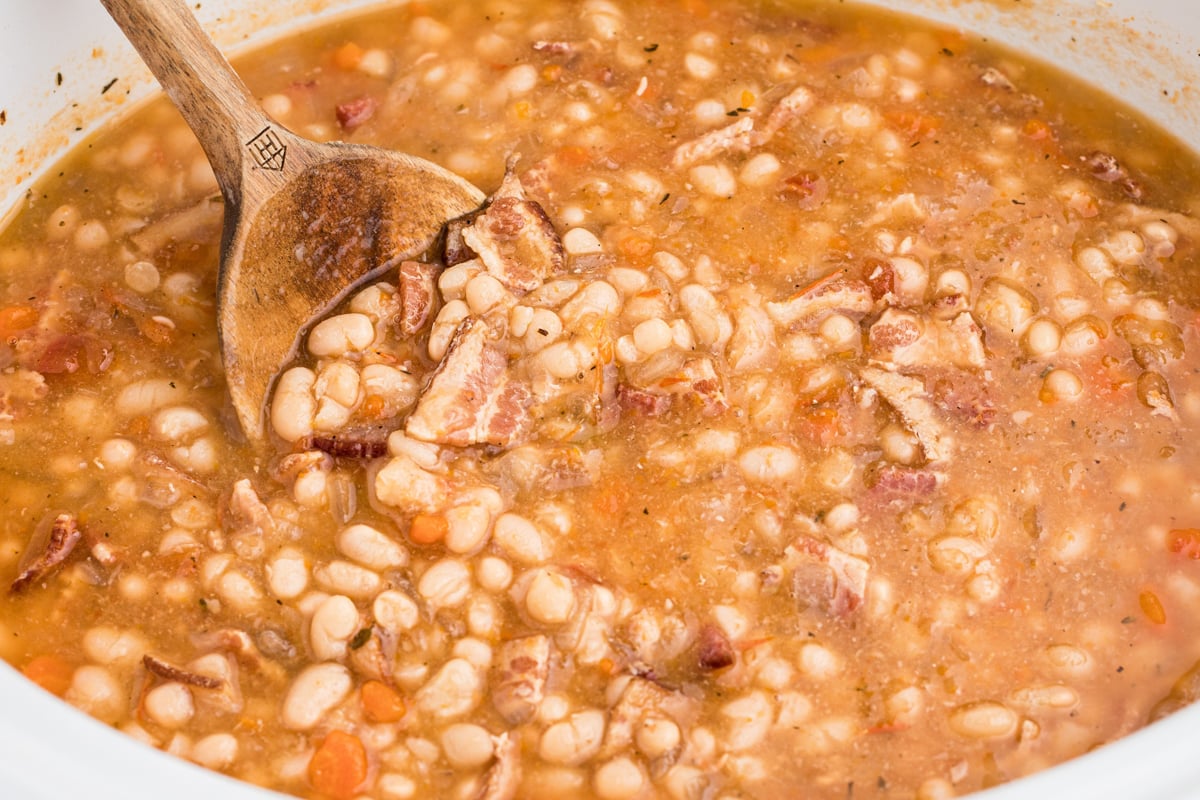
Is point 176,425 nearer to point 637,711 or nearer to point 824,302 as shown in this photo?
point 637,711


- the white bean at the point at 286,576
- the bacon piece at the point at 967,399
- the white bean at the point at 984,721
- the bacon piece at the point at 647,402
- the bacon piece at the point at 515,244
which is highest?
the bacon piece at the point at 515,244

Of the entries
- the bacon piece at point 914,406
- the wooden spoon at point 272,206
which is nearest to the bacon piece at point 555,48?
the wooden spoon at point 272,206

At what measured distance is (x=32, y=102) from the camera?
3.49 meters

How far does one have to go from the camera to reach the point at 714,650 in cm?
266

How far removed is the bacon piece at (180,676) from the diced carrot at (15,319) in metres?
1.07

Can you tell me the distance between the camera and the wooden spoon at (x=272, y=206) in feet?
10.00

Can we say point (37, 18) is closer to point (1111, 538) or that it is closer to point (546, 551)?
point (546, 551)

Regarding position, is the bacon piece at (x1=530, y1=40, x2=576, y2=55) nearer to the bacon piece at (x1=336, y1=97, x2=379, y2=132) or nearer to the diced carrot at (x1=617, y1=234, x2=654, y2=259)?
the bacon piece at (x1=336, y1=97, x2=379, y2=132)

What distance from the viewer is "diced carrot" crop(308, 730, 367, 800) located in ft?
8.43

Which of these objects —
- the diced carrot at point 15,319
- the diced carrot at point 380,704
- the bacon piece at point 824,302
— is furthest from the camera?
the diced carrot at point 15,319

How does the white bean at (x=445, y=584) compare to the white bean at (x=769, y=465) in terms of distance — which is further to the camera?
the white bean at (x=769, y=465)

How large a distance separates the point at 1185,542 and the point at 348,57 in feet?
8.81

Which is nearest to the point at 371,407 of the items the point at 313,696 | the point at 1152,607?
the point at 313,696

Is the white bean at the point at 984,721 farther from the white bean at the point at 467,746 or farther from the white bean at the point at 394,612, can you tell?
the white bean at the point at 394,612
